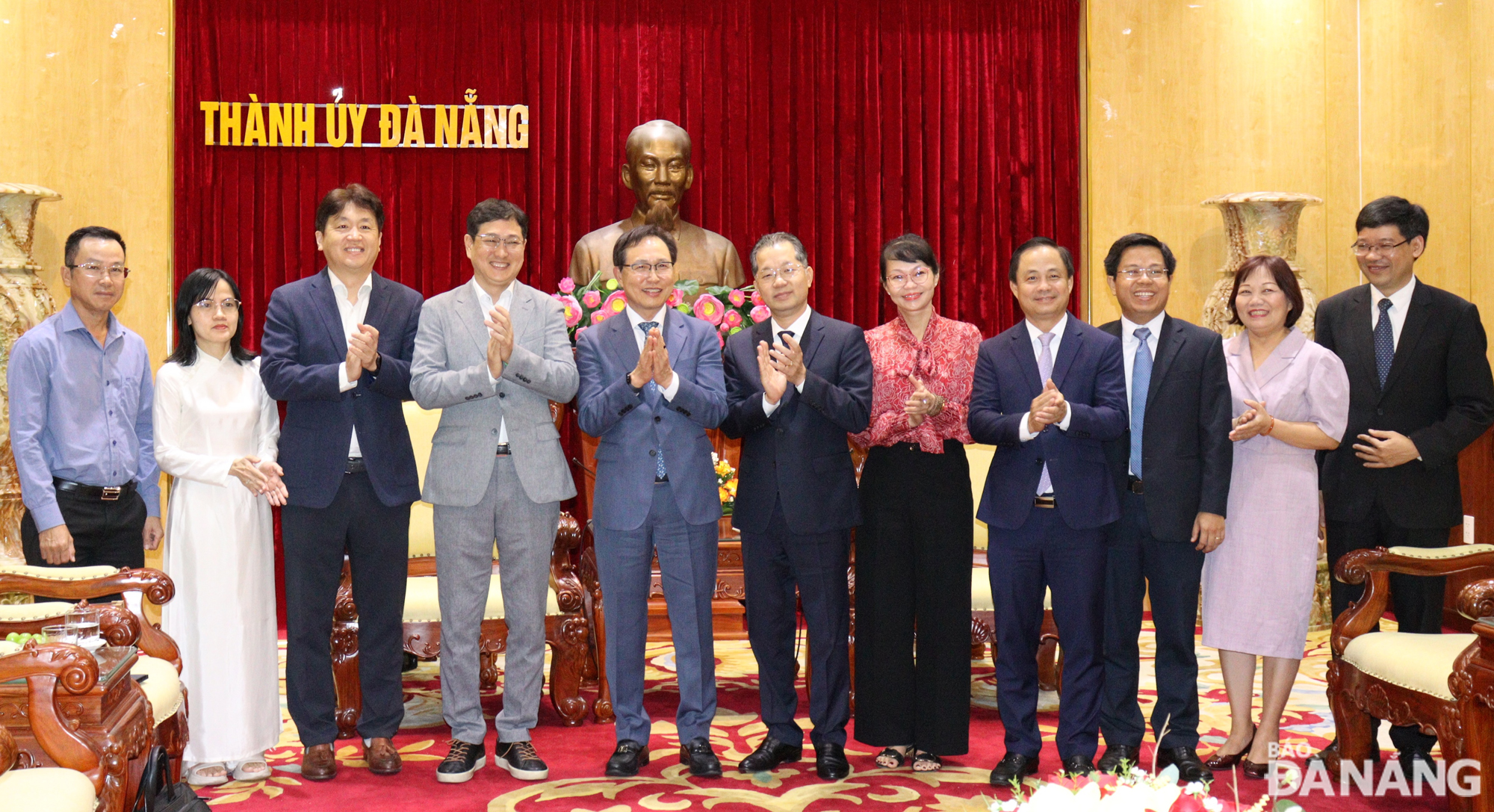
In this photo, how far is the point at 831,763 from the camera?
130 inches

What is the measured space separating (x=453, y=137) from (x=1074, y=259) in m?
3.32

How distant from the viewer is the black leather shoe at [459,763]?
332cm

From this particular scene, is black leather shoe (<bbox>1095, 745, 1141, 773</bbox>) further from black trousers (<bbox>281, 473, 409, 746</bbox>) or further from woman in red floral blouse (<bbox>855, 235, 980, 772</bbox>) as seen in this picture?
black trousers (<bbox>281, 473, 409, 746</bbox>)

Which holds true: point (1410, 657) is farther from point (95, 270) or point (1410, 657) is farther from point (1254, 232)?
point (95, 270)

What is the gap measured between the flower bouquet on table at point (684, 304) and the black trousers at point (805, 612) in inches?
51.1

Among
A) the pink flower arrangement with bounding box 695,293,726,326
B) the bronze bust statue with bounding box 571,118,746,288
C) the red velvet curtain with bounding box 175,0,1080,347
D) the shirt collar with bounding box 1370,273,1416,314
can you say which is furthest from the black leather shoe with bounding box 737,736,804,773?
the red velvet curtain with bounding box 175,0,1080,347

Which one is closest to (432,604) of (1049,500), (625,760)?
(625,760)

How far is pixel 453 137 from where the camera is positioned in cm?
603

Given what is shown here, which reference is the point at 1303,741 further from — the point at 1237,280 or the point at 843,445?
the point at 843,445

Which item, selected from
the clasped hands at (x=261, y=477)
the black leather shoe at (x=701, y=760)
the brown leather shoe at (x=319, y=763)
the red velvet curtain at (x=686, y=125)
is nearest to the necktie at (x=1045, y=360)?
the black leather shoe at (x=701, y=760)

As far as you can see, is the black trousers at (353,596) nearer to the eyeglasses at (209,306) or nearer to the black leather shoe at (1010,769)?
the eyeglasses at (209,306)

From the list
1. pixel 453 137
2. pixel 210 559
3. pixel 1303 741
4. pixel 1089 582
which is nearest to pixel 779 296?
pixel 1089 582

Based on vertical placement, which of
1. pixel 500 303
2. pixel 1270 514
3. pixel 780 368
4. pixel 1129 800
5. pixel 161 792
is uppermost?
pixel 500 303

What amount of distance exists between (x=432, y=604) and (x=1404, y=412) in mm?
3067
